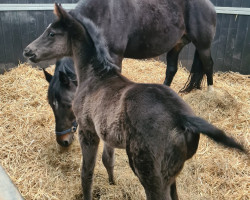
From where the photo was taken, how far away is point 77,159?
2967 millimetres

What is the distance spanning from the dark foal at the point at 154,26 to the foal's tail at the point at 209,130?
1776 millimetres

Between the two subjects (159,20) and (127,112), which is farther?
(159,20)

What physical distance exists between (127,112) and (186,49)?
15.2 ft

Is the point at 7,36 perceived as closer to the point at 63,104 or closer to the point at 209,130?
the point at 63,104

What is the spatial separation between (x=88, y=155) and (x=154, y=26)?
2035 millimetres

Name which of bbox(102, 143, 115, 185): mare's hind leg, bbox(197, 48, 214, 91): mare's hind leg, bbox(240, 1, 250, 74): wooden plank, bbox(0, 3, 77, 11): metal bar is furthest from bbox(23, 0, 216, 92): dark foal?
bbox(0, 3, 77, 11): metal bar

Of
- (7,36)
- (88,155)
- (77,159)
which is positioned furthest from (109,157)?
(7,36)

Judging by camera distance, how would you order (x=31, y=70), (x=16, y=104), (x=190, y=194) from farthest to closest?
(x=31, y=70), (x=16, y=104), (x=190, y=194)

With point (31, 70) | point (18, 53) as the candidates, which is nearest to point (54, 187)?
point (31, 70)

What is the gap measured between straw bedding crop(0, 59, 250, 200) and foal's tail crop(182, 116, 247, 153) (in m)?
0.27

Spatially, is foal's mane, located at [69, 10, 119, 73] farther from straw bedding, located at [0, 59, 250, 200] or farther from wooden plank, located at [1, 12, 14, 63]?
wooden plank, located at [1, 12, 14, 63]

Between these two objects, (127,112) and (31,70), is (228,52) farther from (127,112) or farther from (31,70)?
(127,112)

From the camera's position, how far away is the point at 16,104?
402 centimetres

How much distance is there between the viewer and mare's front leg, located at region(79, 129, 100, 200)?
2.16 m
